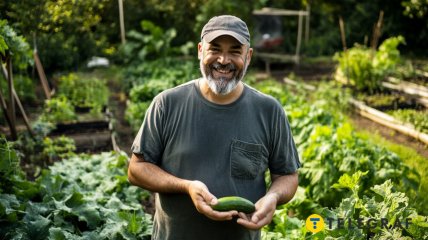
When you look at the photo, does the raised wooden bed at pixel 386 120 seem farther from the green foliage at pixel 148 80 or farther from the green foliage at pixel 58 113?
the green foliage at pixel 58 113

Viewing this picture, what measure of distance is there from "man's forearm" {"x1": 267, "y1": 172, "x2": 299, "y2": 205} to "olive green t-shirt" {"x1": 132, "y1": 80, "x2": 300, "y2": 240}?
107 mm

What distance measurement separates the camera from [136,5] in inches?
743

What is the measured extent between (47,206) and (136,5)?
15094 mm

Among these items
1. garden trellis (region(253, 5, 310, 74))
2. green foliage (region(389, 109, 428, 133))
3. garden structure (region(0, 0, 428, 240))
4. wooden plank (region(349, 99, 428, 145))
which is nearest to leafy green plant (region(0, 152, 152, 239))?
garden structure (region(0, 0, 428, 240))

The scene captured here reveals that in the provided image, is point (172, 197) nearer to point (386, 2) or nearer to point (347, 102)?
point (347, 102)

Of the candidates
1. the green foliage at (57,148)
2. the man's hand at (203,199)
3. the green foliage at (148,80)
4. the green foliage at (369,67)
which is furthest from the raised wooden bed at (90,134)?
the green foliage at (369,67)

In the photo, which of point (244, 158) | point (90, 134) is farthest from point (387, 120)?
point (244, 158)

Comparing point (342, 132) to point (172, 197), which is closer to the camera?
point (172, 197)

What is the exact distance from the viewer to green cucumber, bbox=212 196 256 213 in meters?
2.64

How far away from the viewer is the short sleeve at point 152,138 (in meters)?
2.89

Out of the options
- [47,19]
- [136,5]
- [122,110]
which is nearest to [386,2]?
[136,5]

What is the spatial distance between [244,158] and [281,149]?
0.83 feet

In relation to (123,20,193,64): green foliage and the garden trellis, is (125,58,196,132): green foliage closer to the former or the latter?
(123,20,193,64): green foliage

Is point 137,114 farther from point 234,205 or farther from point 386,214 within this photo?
point 234,205
